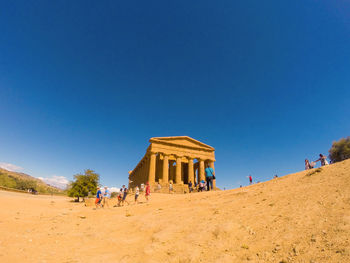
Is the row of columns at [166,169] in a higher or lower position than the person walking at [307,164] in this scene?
higher

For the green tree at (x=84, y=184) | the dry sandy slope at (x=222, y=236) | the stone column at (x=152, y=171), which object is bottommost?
the dry sandy slope at (x=222, y=236)

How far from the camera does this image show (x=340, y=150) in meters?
37.7

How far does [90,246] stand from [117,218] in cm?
396

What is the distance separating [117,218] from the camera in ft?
34.0

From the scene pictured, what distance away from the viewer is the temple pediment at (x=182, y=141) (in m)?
36.8

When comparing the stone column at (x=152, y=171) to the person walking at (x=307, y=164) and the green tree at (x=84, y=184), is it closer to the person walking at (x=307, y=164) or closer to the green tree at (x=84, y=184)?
the green tree at (x=84, y=184)

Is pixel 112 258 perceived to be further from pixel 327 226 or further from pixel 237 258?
pixel 327 226

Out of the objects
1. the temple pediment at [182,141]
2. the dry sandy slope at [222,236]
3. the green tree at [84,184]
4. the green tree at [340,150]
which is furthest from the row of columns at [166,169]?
the green tree at [340,150]

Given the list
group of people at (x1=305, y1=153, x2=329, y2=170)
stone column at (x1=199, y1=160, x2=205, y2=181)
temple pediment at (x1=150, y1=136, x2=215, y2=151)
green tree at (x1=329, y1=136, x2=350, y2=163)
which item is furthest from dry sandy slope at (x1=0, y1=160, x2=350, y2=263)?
green tree at (x1=329, y1=136, x2=350, y2=163)

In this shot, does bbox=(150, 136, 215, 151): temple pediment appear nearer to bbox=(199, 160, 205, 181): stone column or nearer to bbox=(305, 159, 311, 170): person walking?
bbox=(199, 160, 205, 181): stone column

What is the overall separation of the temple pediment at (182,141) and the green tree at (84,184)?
12.7 meters

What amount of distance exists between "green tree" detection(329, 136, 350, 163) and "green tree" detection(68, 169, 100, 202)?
49.7 metres

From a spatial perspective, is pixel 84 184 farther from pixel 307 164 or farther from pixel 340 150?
pixel 340 150

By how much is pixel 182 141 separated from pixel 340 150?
111ft
